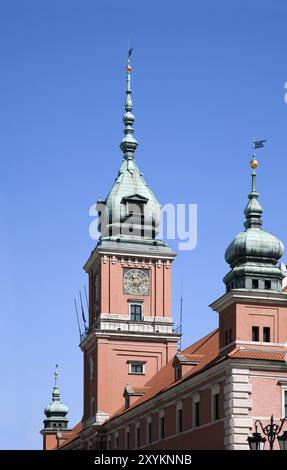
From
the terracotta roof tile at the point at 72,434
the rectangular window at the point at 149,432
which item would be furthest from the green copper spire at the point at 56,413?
the rectangular window at the point at 149,432

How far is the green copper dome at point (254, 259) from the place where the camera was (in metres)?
49.3

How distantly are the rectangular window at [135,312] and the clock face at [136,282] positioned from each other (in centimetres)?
89

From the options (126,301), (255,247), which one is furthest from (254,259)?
(126,301)

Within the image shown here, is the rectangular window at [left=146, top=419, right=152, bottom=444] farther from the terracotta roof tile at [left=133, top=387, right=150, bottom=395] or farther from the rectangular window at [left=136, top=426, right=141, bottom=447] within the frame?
the terracotta roof tile at [left=133, top=387, right=150, bottom=395]

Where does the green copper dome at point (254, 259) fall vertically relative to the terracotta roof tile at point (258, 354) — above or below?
above

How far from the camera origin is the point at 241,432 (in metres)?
45.7

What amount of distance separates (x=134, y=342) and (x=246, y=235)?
919 inches

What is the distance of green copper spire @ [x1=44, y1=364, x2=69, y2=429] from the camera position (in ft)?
317

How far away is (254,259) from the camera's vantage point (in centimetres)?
4969

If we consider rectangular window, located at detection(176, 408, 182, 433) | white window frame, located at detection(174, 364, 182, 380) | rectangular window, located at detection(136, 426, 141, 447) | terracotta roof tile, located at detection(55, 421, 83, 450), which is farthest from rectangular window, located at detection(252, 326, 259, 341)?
terracotta roof tile, located at detection(55, 421, 83, 450)

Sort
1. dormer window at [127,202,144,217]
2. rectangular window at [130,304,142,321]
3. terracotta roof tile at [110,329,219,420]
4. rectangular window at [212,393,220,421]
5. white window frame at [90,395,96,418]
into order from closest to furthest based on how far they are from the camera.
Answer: rectangular window at [212,393,220,421] < terracotta roof tile at [110,329,219,420] < rectangular window at [130,304,142,321] < white window frame at [90,395,96,418] < dormer window at [127,202,144,217]

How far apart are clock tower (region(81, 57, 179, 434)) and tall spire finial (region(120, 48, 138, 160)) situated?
1.94m

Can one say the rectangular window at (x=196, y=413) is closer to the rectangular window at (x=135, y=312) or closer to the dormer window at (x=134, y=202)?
the rectangular window at (x=135, y=312)
